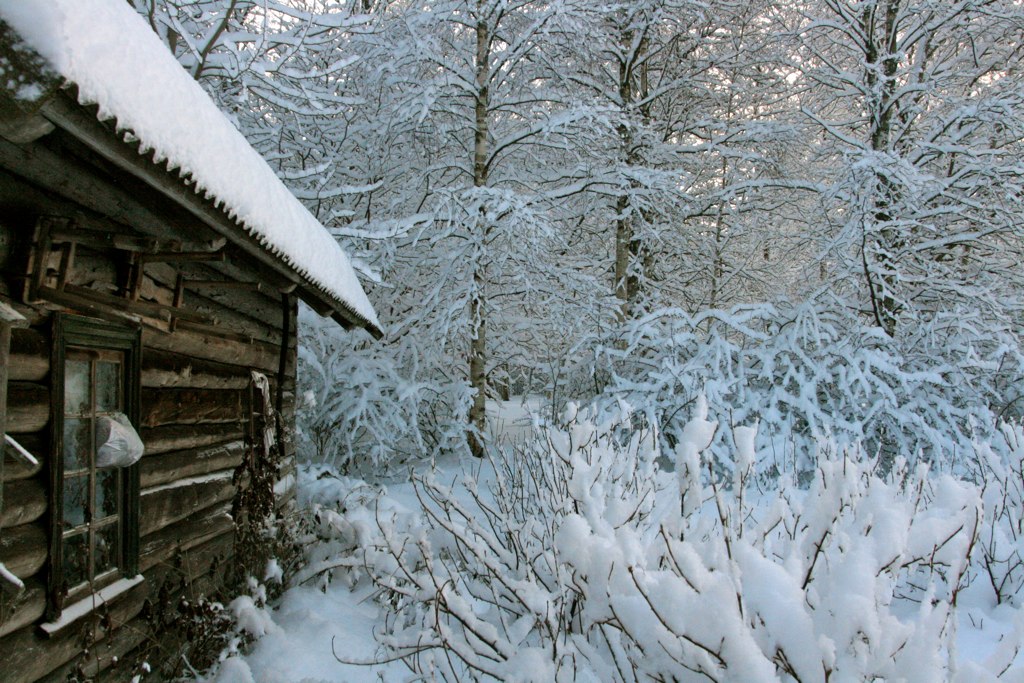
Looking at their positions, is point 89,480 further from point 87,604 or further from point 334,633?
point 334,633

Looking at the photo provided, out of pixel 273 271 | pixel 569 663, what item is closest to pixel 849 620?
pixel 569 663

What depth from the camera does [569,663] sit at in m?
2.60

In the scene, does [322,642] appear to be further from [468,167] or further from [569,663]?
[468,167]

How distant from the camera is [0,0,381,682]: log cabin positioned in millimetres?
1895

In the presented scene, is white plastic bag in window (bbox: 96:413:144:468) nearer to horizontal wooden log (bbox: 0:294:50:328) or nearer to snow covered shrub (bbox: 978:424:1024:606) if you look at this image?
horizontal wooden log (bbox: 0:294:50:328)

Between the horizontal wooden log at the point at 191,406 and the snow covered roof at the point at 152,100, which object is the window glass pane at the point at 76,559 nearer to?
the horizontal wooden log at the point at 191,406

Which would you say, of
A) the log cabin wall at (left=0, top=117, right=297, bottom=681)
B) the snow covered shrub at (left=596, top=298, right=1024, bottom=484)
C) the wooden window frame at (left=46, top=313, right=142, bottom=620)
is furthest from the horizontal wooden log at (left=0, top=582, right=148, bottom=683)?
the snow covered shrub at (left=596, top=298, right=1024, bottom=484)

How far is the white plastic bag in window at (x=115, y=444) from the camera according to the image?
289 cm

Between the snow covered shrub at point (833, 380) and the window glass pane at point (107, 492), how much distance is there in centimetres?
638

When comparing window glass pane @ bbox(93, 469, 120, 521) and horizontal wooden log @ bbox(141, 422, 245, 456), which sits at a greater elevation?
horizontal wooden log @ bbox(141, 422, 245, 456)

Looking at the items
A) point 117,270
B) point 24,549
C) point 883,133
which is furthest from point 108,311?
point 883,133

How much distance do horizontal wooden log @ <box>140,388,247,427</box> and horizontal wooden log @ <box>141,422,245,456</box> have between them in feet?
0.11

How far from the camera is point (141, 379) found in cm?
330

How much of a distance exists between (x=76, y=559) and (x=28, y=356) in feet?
3.35
